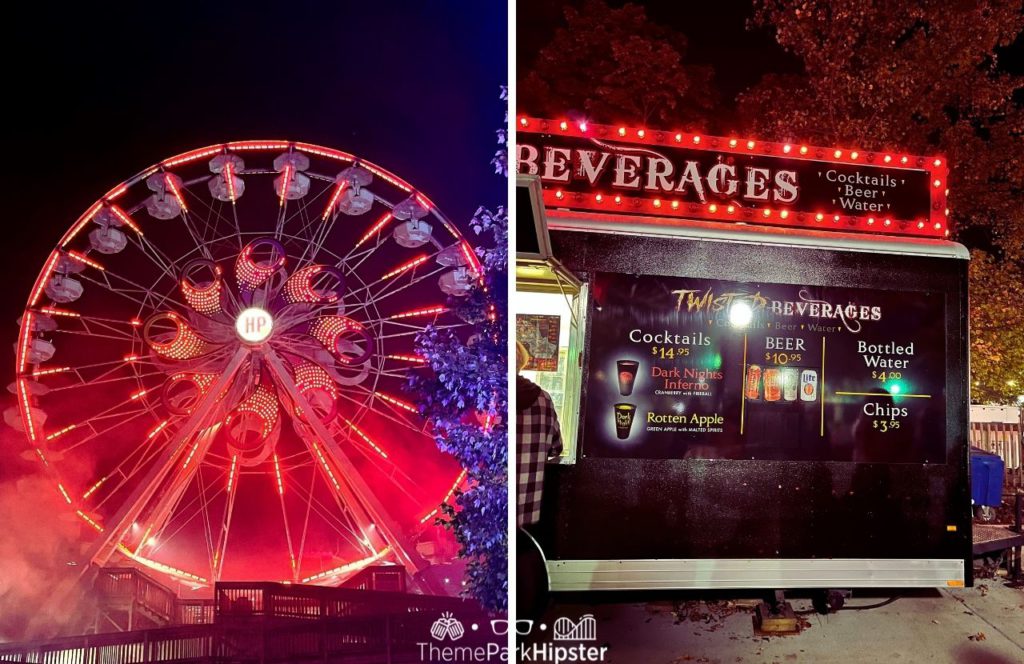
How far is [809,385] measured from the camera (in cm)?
532

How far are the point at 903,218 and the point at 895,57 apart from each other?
807 cm

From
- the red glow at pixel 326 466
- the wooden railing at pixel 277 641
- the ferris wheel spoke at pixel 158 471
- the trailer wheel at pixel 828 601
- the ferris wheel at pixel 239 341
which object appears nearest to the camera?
the trailer wheel at pixel 828 601

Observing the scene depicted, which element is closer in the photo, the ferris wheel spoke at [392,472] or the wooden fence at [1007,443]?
the wooden fence at [1007,443]

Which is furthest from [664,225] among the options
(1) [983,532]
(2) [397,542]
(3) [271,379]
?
(3) [271,379]

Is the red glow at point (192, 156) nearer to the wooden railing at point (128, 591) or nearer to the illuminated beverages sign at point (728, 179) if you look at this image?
the wooden railing at point (128, 591)

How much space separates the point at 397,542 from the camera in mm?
11320

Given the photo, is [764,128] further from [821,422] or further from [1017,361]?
[821,422]

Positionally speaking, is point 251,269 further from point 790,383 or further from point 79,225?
point 790,383

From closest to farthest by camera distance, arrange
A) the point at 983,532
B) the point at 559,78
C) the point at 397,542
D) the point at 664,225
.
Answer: the point at 664,225, the point at 983,532, the point at 397,542, the point at 559,78

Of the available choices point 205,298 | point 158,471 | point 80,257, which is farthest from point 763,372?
point 80,257

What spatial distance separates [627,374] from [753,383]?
0.95m

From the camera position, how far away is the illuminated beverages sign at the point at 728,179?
521cm

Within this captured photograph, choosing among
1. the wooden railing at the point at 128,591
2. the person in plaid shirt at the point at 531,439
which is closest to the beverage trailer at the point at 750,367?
the person in plaid shirt at the point at 531,439

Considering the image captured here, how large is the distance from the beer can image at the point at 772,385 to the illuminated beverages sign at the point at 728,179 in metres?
1.13
